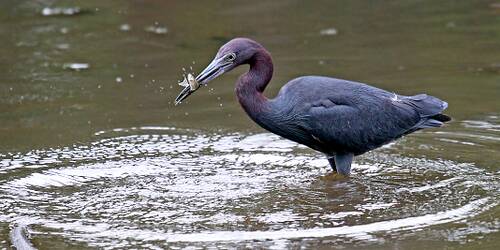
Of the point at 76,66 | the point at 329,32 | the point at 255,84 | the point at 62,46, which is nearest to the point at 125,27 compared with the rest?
the point at 62,46

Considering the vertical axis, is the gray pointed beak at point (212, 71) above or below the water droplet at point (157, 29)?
above

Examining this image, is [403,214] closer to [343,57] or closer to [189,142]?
[189,142]

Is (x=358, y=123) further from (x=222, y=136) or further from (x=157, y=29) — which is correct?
(x=157, y=29)

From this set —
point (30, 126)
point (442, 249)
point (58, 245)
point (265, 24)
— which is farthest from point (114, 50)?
point (442, 249)

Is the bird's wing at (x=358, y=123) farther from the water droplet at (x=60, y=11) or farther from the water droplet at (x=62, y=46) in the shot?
the water droplet at (x=60, y=11)

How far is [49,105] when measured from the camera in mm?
10117

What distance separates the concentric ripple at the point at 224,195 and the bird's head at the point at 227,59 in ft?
2.63

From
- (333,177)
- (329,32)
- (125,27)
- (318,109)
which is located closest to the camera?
(318,109)

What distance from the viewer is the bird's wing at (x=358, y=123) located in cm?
771

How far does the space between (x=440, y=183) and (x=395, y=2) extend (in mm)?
7432

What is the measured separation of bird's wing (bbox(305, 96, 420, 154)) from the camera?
7711mm

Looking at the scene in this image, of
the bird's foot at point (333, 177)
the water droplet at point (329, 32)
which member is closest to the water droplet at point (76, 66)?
the water droplet at point (329, 32)

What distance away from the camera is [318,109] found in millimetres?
7691

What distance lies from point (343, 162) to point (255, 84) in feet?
3.09
